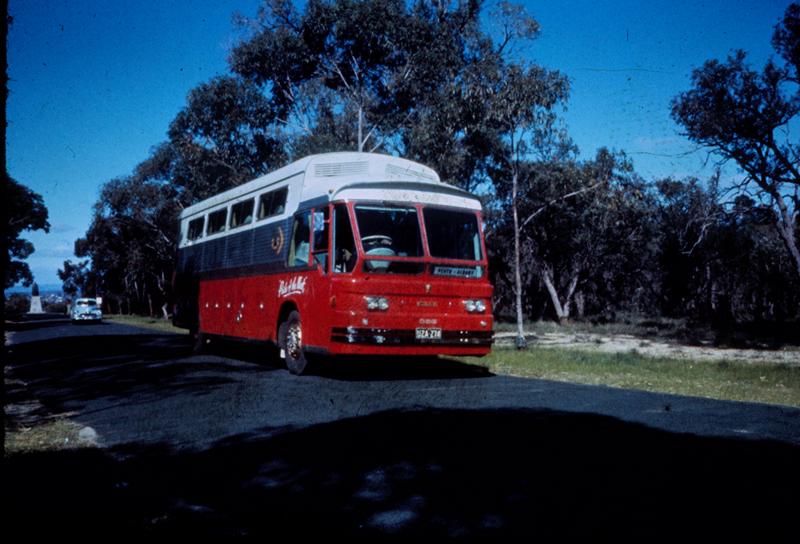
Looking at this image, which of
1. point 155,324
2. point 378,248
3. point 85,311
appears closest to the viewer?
point 378,248

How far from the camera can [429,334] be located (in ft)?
34.5

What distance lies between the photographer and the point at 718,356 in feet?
57.4

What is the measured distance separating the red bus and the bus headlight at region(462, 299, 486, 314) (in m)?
0.02

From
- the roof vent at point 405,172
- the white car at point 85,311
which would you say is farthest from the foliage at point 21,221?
the roof vent at point 405,172

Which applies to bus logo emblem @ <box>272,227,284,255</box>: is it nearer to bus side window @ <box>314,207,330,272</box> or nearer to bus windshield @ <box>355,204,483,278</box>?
bus side window @ <box>314,207,330,272</box>

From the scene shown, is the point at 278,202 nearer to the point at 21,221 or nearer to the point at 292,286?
the point at 292,286

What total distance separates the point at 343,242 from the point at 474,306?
7.87ft

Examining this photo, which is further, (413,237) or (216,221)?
(216,221)

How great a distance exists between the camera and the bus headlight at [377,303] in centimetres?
1020

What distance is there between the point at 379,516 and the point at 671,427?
370cm

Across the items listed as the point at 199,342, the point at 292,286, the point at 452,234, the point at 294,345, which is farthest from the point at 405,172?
the point at 199,342

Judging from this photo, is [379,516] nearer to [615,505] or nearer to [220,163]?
[615,505]

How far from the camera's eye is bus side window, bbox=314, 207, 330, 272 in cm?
1061

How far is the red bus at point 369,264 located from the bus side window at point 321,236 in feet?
0.06
